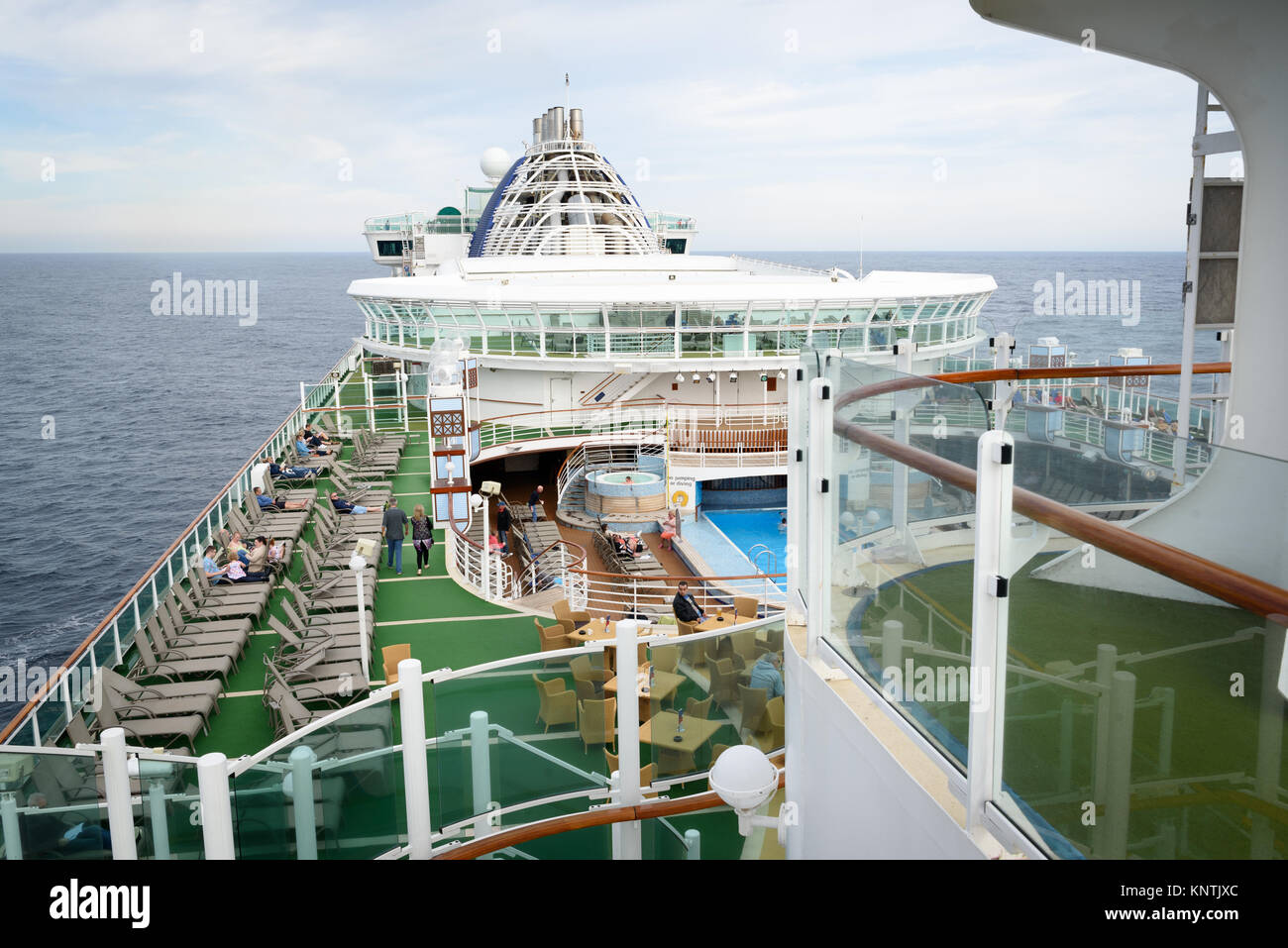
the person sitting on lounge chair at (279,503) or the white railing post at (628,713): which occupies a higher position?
the white railing post at (628,713)

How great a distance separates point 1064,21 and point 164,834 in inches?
207

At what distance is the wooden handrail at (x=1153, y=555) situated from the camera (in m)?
1.85

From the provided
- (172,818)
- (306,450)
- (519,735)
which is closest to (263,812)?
(172,818)

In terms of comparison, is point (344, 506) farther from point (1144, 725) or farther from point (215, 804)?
point (1144, 725)

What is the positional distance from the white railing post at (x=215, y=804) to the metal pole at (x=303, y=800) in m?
0.44

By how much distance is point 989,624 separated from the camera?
8.12 feet

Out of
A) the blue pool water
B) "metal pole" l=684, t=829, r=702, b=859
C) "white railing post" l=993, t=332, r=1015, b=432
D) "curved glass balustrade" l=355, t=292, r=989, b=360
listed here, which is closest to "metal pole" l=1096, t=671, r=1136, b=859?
"white railing post" l=993, t=332, r=1015, b=432

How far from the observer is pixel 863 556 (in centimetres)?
341

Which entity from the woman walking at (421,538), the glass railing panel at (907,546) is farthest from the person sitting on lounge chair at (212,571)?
the glass railing panel at (907,546)

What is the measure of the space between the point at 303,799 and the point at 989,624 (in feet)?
11.1

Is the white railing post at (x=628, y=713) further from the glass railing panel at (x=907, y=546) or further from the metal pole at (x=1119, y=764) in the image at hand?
the metal pole at (x=1119, y=764)
